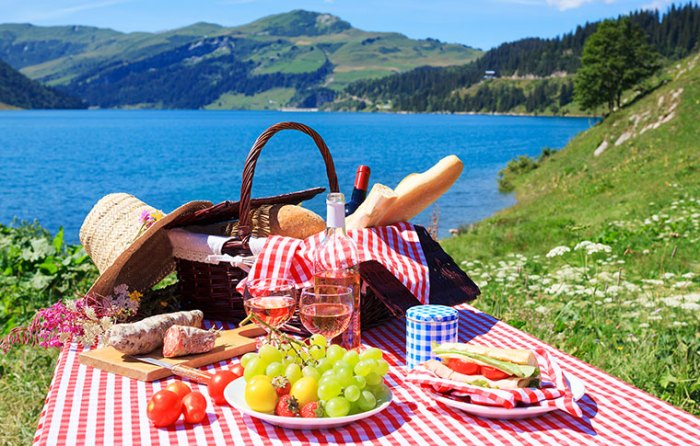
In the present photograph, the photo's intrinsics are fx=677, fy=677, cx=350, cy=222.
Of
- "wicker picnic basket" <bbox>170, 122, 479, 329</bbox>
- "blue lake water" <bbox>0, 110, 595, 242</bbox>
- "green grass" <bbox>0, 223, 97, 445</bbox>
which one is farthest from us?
"blue lake water" <bbox>0, 110, 595, 242</bbox>

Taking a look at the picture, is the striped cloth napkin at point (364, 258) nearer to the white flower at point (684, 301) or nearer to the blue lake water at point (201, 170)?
the white flower at point (684, 301)

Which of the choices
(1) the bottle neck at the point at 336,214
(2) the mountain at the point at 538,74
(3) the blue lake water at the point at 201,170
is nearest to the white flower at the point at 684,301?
(1) the bottle neck at the point at 336,214

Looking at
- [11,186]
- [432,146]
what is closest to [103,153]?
[11,186]

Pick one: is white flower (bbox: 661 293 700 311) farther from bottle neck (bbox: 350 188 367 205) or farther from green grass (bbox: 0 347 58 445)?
green grass (bbox: 0 347 58 445)

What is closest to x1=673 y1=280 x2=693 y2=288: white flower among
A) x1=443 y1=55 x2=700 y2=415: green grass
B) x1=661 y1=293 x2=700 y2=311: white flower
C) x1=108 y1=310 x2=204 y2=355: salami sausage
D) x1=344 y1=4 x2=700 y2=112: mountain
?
x1=443 y1=55 x2=700 y2=415: green grass

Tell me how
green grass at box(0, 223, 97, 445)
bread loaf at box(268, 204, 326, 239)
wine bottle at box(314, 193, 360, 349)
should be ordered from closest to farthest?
1. wine bottle at box(314, 193, 360, 349)
2. bread loaf at box(268, 204, 326, 239)
3. green grass at box(0, 223, 97, 445)

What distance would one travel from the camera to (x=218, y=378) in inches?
95.3

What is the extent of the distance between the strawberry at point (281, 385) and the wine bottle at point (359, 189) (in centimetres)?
155

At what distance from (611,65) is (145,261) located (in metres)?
52.5

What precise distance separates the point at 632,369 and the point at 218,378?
12.1ft

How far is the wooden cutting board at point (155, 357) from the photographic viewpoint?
8.68ft

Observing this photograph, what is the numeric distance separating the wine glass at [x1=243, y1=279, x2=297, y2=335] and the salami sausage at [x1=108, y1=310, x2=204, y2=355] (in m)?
0.43

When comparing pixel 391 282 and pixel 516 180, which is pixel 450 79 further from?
pixel 391 282

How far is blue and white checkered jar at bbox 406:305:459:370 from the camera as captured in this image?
263 centimetres
